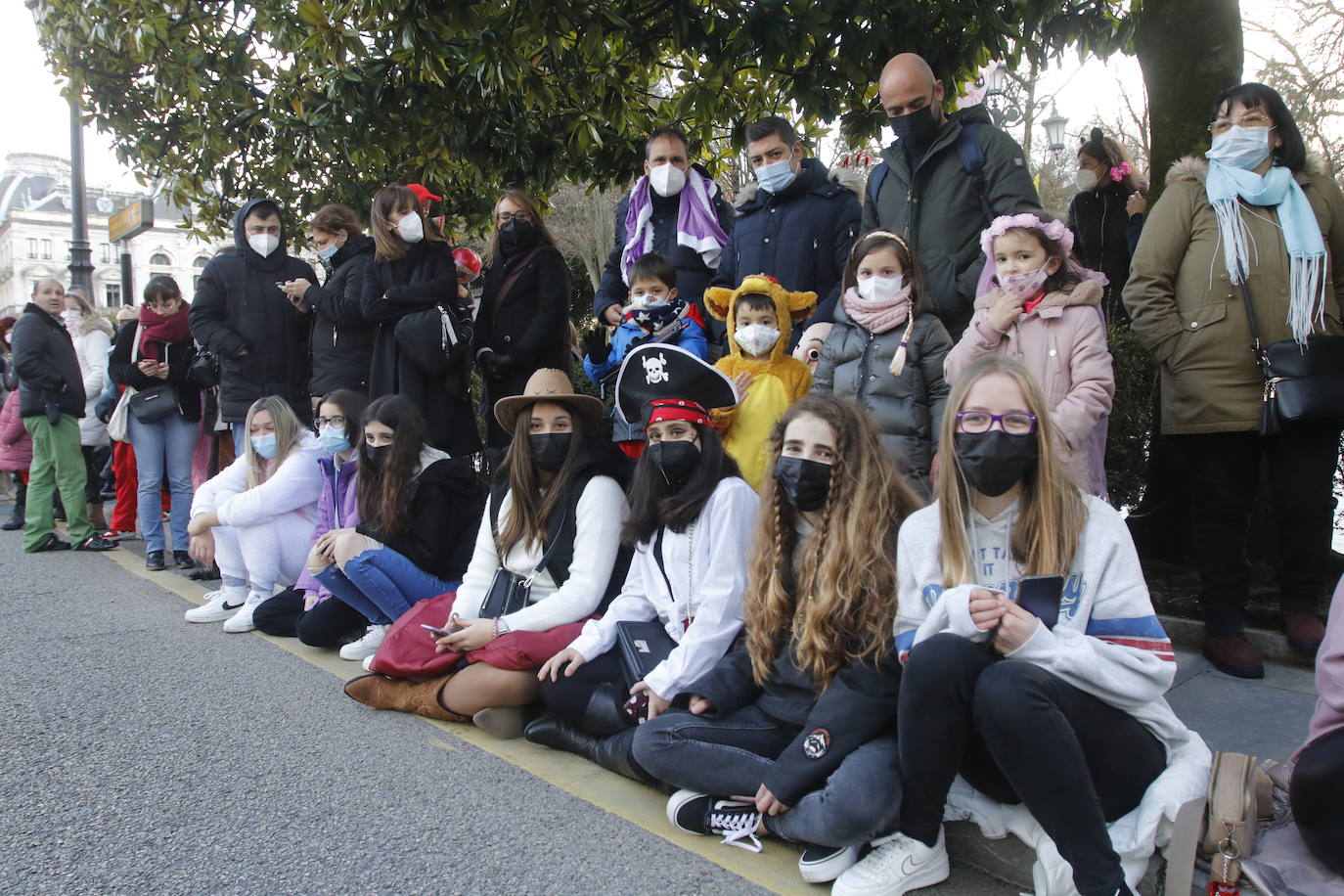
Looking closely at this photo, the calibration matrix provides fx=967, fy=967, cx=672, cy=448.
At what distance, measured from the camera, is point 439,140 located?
6820 mm

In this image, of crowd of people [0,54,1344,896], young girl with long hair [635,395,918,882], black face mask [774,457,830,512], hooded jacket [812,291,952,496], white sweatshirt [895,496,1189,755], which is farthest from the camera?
hooded jacket [812,291,952,496]

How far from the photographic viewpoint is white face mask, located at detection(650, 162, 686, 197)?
513cm

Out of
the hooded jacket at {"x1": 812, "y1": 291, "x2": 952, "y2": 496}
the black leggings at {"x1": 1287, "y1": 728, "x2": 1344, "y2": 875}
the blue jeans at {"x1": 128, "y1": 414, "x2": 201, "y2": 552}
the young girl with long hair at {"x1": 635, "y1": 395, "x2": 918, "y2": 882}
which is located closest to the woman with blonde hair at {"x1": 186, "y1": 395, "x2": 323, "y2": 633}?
the blue jeans at {"x1": 128, "y1": 414, "x2": 201, "y2": 552}

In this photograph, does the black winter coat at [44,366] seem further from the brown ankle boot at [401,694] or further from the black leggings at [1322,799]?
the black leggings at [1322,799]

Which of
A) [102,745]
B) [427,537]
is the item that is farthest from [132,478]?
[102,745]

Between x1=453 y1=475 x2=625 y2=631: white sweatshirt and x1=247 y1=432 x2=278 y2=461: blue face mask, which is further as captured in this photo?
x1=247 y1=432 x2=278 y2=461: blue face mask

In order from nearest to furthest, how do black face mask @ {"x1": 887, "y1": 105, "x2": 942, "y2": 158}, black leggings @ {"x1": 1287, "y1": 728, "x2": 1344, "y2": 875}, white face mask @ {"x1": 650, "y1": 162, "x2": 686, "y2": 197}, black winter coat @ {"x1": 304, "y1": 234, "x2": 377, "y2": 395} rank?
1. black leggings @ {"x1": 1287, "y1": 728, "x2": 1344, "y2": 875}
2. black face mask @ {"x1": 887, "y1": 105, "x2": 942, "y2": 158}
3. white face mask @ {"x1": 650, "y1": 162, "x2": 686, "y2": 197}
4. black winter coat @ {"x1": 304, "y1": 234, "x2": 377, "y2": 395}

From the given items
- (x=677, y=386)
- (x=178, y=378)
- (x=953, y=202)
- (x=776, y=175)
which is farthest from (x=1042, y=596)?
(x=178, y=378)

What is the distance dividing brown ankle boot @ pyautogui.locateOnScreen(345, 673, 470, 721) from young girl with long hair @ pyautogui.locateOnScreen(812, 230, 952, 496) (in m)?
1.93

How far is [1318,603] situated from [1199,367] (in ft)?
4.14

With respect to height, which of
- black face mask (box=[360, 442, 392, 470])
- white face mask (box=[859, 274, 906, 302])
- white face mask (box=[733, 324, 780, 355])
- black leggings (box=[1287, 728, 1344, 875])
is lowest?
black leggings (box=[1287, 728, 1344, 875])

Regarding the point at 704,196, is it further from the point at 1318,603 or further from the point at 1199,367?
the point at 1318,603

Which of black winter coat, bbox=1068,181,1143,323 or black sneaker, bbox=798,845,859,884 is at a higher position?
black winter coat, bbox=1068,181,1143,323

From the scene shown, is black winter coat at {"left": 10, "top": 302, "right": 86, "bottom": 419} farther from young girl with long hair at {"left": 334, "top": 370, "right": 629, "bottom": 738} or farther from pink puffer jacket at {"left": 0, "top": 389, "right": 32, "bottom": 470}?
young girl with long hair at {"left": 334, "top": 370, "right": 629, "bottom": 738}
